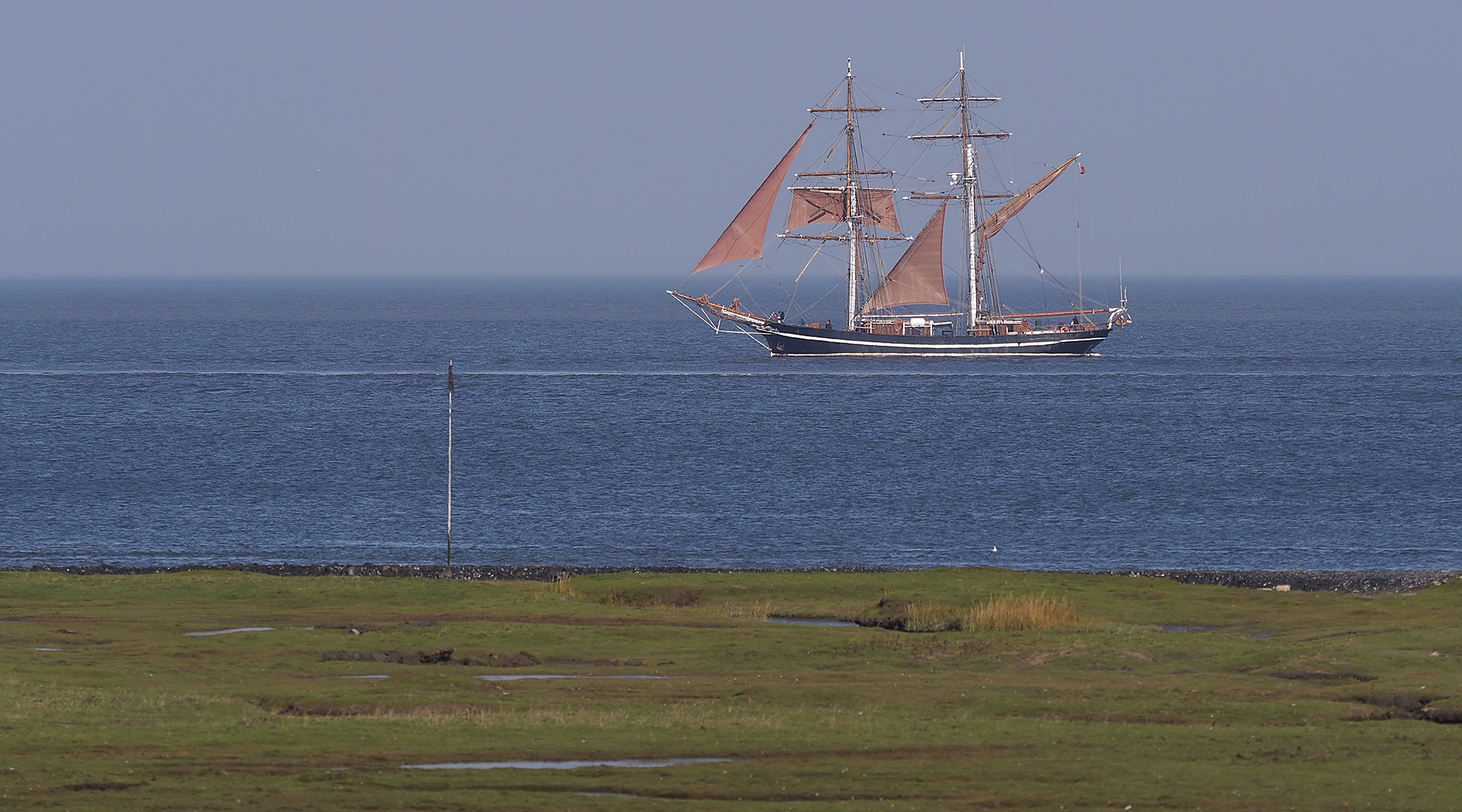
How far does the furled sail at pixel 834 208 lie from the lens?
429 ft

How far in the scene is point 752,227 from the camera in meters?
123

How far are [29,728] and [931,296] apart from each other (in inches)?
4333

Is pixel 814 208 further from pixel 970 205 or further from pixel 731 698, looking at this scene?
pixel 731 698

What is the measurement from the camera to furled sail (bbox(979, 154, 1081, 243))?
400 feet

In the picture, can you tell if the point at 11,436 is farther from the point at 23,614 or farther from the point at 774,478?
the point at 23,614

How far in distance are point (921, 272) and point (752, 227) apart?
14.1 metres

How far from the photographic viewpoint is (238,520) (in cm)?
4747

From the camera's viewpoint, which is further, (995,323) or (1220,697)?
(995,323)

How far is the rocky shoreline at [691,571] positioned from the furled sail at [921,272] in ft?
281

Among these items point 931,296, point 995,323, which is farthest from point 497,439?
point 995,323

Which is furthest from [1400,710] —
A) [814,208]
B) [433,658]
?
[814,208]

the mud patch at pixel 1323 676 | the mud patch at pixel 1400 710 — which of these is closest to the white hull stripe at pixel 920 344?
the mud patch at pixel 1323 676

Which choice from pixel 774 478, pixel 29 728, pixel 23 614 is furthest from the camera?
pixel 774 478

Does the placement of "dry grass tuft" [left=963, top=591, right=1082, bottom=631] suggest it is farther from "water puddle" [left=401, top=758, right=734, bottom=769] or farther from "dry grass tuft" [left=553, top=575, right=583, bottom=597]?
"water puddle" [left=401, top=758, right=734, bottom=769]
